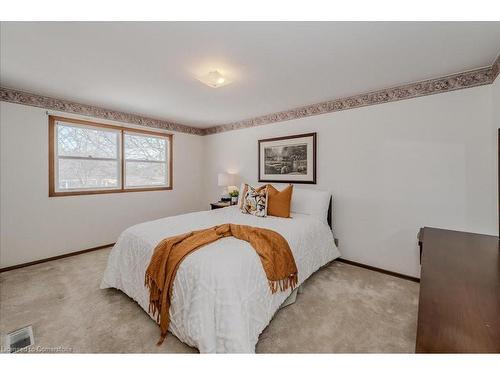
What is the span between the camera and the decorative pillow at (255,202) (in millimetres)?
3045

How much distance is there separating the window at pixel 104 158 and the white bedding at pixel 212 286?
1885 millimetres

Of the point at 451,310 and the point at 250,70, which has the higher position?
the point at 250,70

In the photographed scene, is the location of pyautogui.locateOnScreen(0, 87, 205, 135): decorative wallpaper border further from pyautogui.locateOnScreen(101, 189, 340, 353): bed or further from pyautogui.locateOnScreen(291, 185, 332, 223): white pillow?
pyautogui.locateOnScreen(291, 185, 332, 223): white pillow

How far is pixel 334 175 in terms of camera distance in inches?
127

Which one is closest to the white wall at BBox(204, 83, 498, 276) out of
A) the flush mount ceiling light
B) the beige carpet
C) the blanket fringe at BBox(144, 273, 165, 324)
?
the beige carpet

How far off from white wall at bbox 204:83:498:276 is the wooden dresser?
916 mm

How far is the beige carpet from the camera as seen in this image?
1.61 metres

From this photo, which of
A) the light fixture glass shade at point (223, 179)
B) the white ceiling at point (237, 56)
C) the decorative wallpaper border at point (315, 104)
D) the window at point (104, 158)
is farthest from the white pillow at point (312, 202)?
the window at point (104, 158)

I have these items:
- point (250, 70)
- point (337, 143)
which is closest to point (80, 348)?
point (250, 70)

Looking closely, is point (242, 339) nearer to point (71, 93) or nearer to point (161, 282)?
point (161, 282)

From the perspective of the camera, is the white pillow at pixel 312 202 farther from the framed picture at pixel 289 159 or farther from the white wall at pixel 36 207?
the white wall at pixel 36 207
